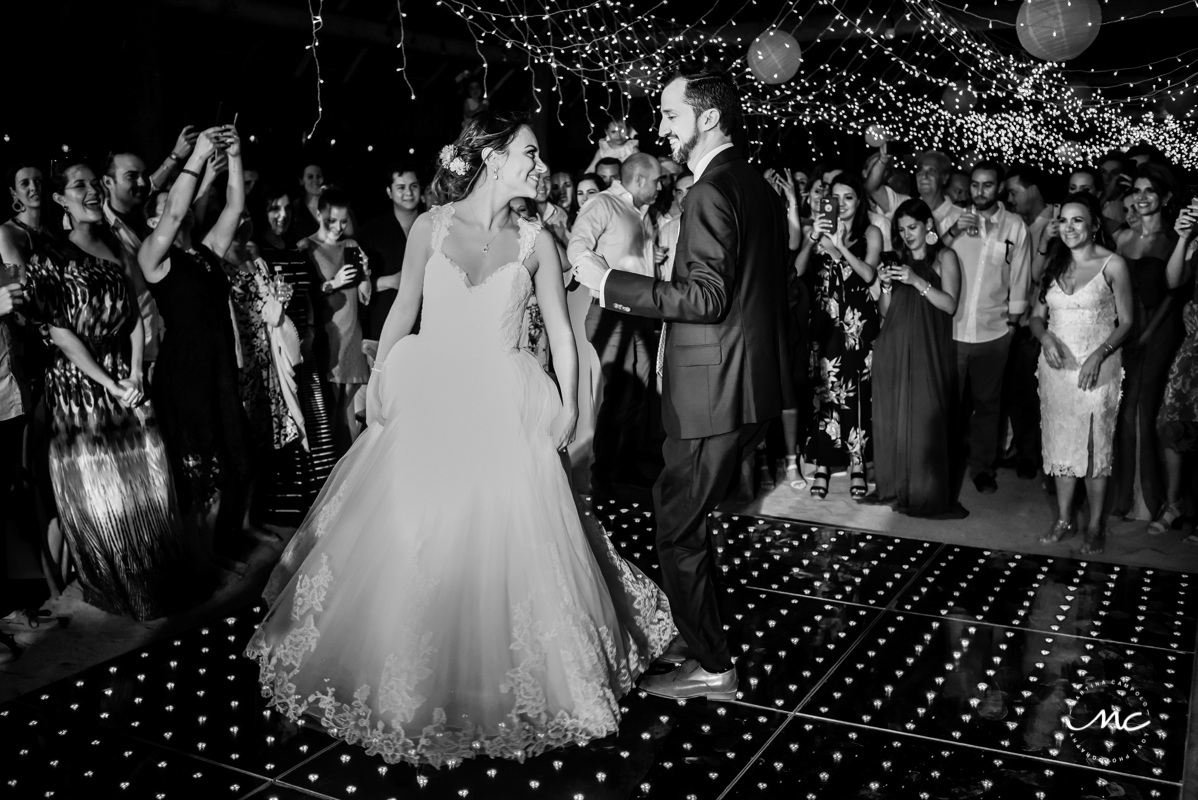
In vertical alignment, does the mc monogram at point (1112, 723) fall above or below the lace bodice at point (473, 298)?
below

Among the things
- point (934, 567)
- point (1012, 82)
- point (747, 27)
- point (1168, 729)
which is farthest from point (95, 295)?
point (1012, 82)

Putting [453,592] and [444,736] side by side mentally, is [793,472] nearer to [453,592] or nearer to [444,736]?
[453,592]

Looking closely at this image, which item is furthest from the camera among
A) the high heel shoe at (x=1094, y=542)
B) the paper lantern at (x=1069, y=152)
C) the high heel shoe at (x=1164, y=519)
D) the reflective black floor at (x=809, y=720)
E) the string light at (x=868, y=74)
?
the paper lantern at (x=1069, y=152)

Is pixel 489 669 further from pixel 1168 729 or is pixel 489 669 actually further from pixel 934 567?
pixel 934 567

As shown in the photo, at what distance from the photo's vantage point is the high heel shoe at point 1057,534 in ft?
15.6

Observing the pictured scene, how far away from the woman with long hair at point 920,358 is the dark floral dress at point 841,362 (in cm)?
33

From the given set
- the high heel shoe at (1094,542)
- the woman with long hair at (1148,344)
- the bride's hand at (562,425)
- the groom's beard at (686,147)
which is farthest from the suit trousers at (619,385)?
the groom's beard at (686,147)

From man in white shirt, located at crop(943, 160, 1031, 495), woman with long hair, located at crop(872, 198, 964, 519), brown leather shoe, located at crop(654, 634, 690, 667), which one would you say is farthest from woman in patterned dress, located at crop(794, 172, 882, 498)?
brown leather shoe, located at crop(654, 634, 690, 667)

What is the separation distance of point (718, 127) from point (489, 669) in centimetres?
152

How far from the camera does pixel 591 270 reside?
279 centimetres

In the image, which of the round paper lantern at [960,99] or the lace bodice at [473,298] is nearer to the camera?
the lace bodice at [473,298]

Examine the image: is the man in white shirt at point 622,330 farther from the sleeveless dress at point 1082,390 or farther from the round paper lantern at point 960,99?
the round paper lantern at point 960,99

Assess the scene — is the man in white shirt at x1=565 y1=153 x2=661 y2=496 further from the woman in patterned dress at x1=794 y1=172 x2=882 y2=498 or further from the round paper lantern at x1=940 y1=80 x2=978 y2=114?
the round paper lantern at x1=940 y1=80 x2=978 y2=114

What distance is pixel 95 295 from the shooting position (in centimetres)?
371
